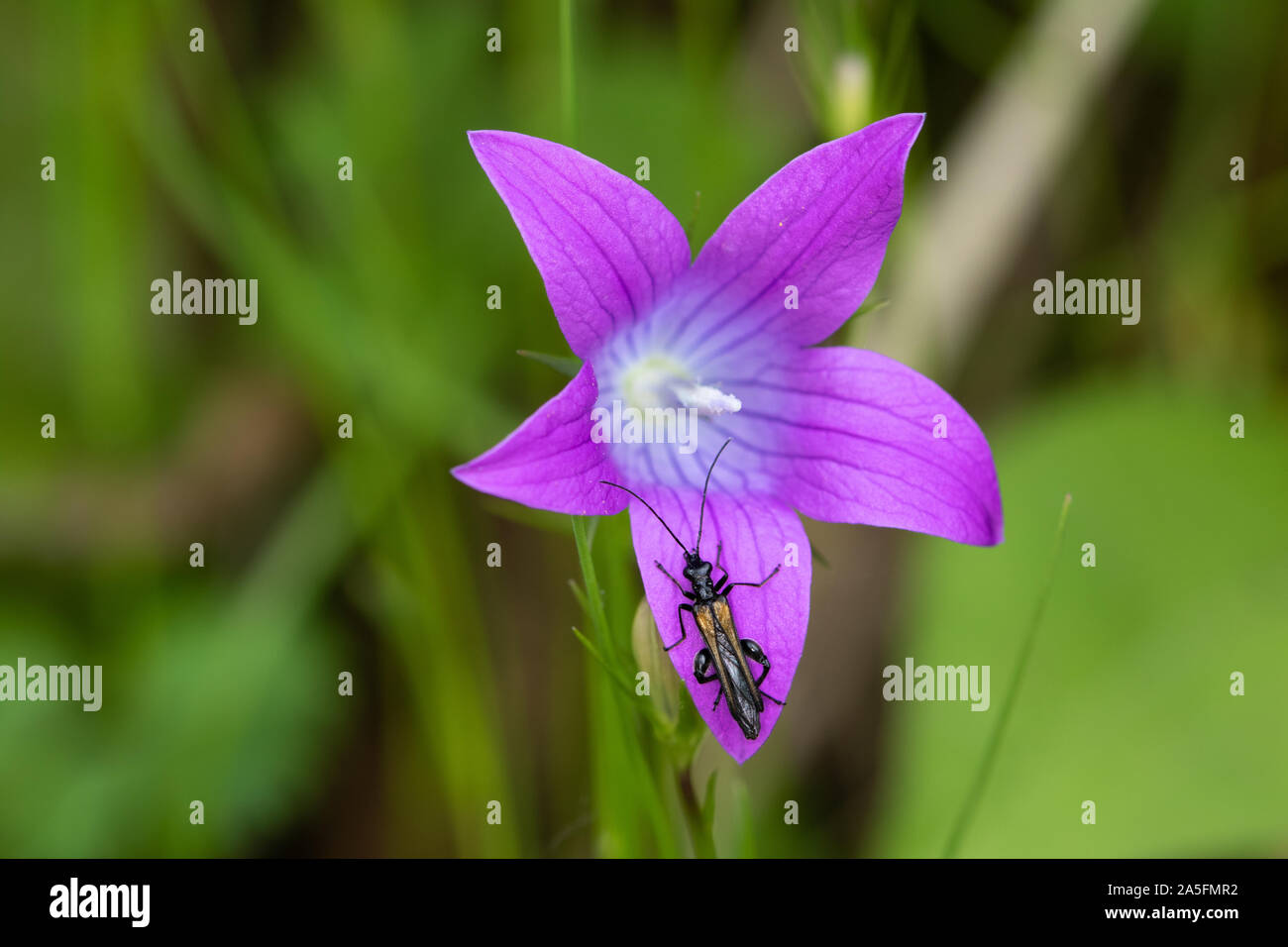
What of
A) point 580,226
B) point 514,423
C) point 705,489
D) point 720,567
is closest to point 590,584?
point 720,567

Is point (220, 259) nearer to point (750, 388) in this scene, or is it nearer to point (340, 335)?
point (340, 335)

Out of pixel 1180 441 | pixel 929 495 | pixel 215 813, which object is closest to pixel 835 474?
pixel 929 495

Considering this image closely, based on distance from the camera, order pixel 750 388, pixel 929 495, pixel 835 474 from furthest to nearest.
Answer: pixel 750 388
pixel 835 474
pixel 929 495

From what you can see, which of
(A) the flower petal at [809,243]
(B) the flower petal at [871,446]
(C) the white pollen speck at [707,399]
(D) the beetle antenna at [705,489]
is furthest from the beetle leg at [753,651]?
(A) the flower petal at [809,243]

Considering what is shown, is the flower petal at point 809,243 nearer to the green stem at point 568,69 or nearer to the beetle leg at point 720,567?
the green stem at point 568,69

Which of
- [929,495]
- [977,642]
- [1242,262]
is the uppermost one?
[1242,262]

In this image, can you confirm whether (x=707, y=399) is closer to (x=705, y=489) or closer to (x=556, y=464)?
(x=705, y=489)

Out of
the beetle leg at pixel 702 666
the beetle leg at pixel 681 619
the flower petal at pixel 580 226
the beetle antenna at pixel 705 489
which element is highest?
the flower petal at pixel 580 226

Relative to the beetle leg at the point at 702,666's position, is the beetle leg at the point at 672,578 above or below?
above
